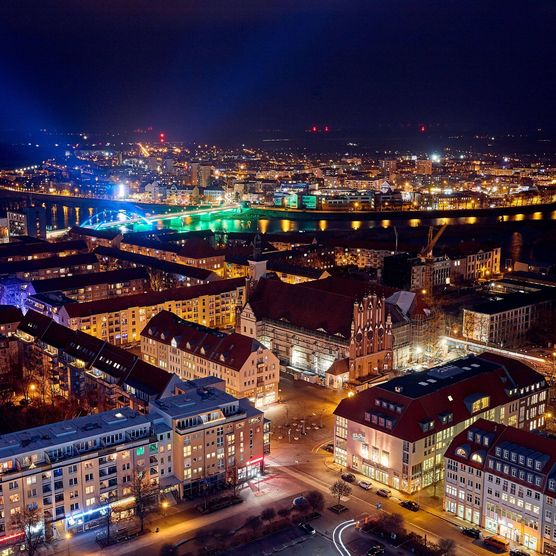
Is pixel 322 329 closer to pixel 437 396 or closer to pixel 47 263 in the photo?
pixel 437 396

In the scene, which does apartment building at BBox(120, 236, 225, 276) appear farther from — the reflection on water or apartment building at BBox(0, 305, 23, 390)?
the reflection on water

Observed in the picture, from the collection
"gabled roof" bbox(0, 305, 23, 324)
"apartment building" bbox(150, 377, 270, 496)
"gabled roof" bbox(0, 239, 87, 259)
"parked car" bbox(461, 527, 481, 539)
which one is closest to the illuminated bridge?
"gabled roof" bbox(0, 239, 87, 259)

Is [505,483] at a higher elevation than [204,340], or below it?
below

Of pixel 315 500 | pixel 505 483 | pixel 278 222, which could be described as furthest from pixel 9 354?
pixel 278 222

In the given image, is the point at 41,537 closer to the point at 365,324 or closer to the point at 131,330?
the point at 365,324

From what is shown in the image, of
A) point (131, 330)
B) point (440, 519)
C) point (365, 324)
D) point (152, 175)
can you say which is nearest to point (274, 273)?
point (131, 330)

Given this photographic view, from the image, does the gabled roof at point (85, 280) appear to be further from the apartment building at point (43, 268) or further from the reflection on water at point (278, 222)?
the reflection on water at point (278, 222)
